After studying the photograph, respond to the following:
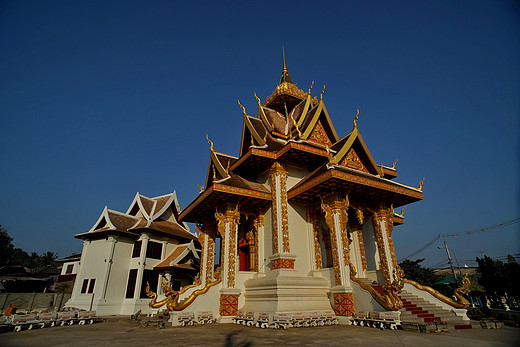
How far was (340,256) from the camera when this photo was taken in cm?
920

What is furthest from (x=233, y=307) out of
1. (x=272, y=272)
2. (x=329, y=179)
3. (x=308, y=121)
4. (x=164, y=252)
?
(x=164, y=252)

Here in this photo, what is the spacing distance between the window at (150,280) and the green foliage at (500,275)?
2293 centimetres

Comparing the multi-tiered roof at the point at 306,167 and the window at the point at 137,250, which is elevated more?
the multi-tiered roof at the point at 306,167

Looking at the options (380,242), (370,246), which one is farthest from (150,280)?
(380,242)

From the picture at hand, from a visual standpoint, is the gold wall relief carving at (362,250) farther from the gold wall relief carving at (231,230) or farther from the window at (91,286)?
the window at (91,286)

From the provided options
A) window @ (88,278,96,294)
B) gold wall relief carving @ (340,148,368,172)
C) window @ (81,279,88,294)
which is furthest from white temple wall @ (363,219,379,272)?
window @ (81,279,88,294)

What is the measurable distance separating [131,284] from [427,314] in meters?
15.7

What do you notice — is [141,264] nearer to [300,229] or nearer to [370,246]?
[300,229]

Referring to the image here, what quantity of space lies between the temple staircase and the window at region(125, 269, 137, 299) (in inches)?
583

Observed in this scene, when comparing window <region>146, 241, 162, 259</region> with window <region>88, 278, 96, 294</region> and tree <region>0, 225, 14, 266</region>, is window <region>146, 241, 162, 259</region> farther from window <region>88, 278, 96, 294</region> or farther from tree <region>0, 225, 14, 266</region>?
tree <region>0, 225, 14, 266</region>

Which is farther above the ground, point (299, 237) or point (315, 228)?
point (315, 228)

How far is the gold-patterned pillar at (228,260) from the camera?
9922 millimetres

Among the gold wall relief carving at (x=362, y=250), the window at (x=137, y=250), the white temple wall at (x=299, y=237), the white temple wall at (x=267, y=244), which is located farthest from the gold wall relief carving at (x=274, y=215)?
the window at (x=137, y=250)

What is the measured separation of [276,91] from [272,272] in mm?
11284
